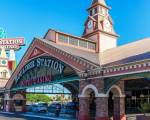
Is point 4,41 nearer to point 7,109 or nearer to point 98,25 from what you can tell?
point 7,109

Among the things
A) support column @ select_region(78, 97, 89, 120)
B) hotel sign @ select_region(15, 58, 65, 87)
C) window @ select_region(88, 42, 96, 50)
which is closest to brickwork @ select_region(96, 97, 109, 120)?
support column @ select_region(78, 97, 89, 120)

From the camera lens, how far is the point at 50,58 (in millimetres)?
36375

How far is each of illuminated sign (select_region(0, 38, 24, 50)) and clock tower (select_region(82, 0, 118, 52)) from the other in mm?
34897

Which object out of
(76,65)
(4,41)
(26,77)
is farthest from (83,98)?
(4,41)

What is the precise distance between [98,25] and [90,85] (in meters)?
17.7

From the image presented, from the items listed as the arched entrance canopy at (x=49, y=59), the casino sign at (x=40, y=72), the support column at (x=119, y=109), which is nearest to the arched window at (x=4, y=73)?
the arched entrance canopy at (x=49, y=59)

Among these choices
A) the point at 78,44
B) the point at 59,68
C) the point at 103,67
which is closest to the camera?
the point at 103,67

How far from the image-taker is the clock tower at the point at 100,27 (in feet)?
144

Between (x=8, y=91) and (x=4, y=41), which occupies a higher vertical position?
(x=4, y=41)

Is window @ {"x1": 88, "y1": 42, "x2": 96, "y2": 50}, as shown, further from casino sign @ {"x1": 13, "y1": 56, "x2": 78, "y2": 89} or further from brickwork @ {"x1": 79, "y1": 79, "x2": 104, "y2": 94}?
brickwork @ {"x1": 79, "y1": 79, "x2": 104, "y2": 94}

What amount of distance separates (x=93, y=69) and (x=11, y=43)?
5335 centimetres

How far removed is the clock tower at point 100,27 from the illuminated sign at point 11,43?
34.9 meters

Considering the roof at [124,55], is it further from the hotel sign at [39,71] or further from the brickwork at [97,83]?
the hotel sign at [39,71]

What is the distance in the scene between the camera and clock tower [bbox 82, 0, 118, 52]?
43812 mm
